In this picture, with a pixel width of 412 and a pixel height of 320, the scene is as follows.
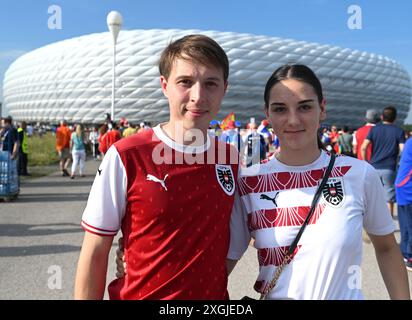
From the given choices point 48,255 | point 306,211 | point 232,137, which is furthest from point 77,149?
point 306,211

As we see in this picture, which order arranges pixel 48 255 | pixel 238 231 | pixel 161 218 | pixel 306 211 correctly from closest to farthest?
pixel 161 218 → pixel 306 211 → pixel 238 231 → pixel 48 255

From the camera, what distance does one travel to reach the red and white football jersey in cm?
147

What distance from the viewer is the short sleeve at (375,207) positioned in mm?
1635

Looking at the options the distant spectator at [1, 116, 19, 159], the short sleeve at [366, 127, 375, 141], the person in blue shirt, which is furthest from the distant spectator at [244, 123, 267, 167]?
the person in blue shirt

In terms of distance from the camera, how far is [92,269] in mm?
1482

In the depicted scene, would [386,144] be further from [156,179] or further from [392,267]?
[156,179]

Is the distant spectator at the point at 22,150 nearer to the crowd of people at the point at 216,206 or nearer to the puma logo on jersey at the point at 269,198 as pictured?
the crowd of people at the point at 216,206

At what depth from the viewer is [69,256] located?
16.2ft

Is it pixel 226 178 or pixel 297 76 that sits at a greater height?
pixel 297 76

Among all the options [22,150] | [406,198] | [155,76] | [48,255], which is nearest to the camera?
[406,198]

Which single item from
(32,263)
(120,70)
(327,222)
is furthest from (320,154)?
(120,70)

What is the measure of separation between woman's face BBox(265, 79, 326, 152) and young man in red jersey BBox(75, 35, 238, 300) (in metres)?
0.25

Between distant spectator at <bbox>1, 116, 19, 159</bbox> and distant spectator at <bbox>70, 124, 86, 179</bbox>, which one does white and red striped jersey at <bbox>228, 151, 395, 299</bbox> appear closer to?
distant spectator at <bbox>1, 116, 19, 159</bbox>

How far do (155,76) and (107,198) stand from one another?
54.7 metres
